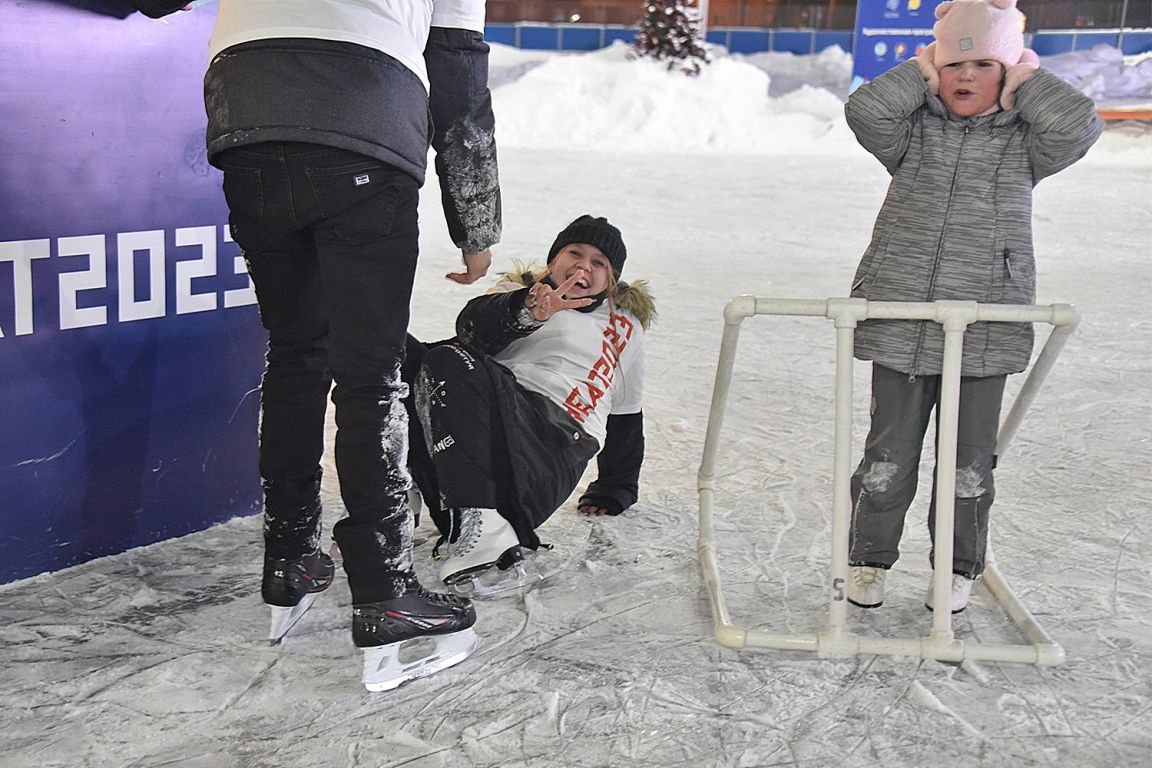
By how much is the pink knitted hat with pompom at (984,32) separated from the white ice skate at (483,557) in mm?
1124

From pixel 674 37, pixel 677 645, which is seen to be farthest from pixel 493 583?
pixel 674 37

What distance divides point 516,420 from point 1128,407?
2.24m

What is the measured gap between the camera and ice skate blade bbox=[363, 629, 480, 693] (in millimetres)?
1689

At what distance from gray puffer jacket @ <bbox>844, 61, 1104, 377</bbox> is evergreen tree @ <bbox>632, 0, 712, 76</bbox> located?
12.2 meters

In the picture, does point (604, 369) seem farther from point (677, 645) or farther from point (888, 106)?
point (888, 106)

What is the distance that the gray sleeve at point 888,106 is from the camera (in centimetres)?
193

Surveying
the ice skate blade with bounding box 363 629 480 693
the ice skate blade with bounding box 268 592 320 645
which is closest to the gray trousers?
the ice skate blade with bounding box 363 629 480 693

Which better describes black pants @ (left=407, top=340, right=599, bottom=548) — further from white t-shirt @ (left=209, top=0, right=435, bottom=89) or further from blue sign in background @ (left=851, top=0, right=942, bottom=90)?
blue sign in background @ (left=851, top=0, right=942, bottom=90)

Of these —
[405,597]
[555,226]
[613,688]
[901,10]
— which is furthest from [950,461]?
[901,10]

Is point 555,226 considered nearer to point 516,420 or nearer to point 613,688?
point 516,420

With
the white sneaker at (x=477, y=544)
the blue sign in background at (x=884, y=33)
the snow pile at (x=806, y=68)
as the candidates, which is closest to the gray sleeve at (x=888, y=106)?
the white sneaker at (x=477, y=544)

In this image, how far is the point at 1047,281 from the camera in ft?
18.8

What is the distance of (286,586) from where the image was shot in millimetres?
1835

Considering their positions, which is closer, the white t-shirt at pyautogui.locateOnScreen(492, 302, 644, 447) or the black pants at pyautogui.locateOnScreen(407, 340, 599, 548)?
the black pants at pyautogui.locateOnScreen(407, 340, 599, 548)
